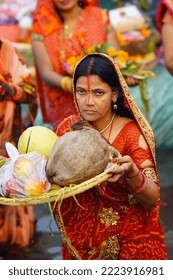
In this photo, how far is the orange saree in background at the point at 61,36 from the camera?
5.78 m

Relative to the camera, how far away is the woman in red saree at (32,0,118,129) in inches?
227

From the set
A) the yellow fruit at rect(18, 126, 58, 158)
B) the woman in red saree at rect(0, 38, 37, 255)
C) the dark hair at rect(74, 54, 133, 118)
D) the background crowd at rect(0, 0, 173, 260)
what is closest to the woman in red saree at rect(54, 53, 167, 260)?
the dark hair at rect(74, 54, 133, 118)

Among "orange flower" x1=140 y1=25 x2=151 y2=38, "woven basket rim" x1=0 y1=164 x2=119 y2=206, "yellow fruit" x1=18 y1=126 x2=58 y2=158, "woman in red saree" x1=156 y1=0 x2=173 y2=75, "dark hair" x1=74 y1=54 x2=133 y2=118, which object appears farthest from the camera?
"orange flower" x1=140 y1=25 x2=151 y2=38

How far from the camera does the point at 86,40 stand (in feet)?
19.1

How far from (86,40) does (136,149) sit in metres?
2.34

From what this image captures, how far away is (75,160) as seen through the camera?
3.23 meters

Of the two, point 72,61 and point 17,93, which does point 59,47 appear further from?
point 17,93

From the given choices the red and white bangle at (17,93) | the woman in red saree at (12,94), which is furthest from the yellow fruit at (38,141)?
the red and white bangle at (17,93)

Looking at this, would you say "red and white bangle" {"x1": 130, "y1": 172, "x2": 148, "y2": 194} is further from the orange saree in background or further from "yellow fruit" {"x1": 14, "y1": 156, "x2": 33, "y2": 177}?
the orange saree in background

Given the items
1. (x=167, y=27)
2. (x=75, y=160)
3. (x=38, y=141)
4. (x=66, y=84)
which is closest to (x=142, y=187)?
(x=75, y=160)

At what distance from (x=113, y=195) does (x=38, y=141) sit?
1.67 ft

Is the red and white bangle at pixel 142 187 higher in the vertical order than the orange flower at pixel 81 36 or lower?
lower

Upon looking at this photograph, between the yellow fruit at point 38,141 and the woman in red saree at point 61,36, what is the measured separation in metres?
2.28

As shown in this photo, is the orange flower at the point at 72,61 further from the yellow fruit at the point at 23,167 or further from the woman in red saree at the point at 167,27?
the yellow fruit at the point at 23,167
